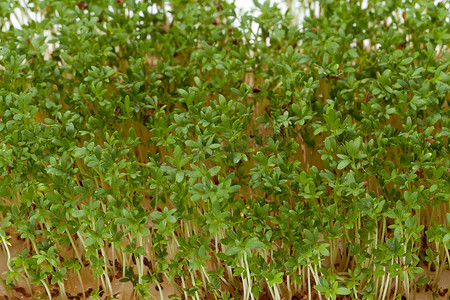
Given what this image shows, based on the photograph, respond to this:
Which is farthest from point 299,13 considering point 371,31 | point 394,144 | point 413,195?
point 413,195

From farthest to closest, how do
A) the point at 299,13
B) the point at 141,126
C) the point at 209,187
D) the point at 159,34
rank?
the point at 299,13 < the point at 159,34 < the point at 141,126 < the point at 209,187

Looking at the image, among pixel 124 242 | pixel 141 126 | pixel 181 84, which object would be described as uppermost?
pixel 181 84

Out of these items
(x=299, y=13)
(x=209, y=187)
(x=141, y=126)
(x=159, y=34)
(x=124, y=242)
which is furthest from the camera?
(x=299, y=13)

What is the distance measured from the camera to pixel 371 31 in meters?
2.96

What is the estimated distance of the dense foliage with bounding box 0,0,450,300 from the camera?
6.66 ft

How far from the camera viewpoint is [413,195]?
2.00m

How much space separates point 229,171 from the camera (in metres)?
2.29

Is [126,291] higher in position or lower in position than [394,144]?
lower

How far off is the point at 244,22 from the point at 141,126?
65 cm

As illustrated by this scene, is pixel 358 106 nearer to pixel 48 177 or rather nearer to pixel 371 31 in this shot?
pixel 371 31

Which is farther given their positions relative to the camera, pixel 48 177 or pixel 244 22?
pixel 244 22

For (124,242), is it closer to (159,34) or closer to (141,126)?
(141,126)

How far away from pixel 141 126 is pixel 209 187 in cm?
76

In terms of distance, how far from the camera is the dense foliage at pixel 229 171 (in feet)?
6.66
